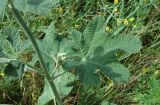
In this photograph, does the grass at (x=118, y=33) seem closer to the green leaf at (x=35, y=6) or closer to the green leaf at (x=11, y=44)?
the green leaf at (x=11, y=44)

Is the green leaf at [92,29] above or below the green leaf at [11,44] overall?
below

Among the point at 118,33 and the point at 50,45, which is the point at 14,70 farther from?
the point at 118,33

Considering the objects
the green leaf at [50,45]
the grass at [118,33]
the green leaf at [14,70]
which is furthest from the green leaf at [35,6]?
the grass at [118,33]

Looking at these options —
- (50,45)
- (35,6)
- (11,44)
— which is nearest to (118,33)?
(50,45)

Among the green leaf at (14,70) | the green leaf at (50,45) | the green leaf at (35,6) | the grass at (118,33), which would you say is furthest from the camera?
the grass at (118,33)

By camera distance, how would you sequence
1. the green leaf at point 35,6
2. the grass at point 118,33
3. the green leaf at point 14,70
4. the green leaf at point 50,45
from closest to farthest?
the green leaf at point 35,6, the green leaf at point 14,70, the green leaf at point 50,45, the grass at point 118,33

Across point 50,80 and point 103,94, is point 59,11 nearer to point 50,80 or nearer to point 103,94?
point 103,94
